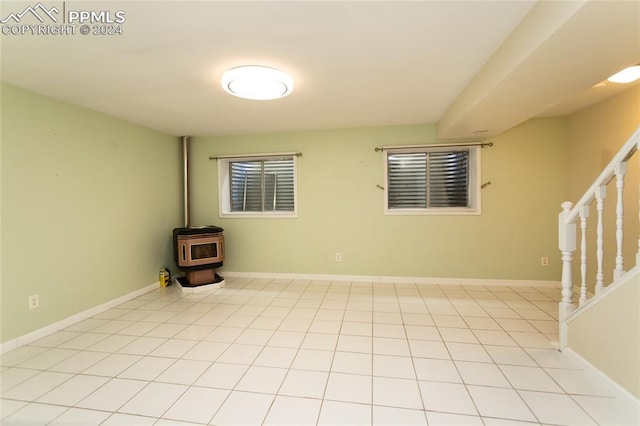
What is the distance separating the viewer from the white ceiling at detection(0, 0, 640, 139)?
56.9 inches

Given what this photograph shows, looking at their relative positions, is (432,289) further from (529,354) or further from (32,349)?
(32,349)

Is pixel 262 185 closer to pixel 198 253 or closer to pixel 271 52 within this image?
pixel 198 253

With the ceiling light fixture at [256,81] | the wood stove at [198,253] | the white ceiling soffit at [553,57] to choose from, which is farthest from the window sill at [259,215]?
the white ceiling soffit at [553,57]

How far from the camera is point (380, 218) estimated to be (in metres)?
3.94

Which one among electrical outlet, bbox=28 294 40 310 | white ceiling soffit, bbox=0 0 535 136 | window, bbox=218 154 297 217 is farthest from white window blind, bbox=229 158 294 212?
electrical outlet, bbox=28 294 40 310

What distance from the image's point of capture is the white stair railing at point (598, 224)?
167 cm

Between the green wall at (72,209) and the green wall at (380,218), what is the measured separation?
0.94m

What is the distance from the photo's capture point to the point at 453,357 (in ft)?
6.73

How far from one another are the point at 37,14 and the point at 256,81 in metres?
1.23

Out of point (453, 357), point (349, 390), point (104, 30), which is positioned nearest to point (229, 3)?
point (104, 30)

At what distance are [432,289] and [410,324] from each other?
1174 millimetres

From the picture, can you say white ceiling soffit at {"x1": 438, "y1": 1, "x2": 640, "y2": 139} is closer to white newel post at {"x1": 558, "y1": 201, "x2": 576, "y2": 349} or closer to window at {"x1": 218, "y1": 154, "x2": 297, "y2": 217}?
white newel post at {"x1": 558, "y1": 201, "x2": 576, "y2": 349}

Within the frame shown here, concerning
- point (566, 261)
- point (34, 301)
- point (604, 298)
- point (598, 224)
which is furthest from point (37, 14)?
point (566, 261)

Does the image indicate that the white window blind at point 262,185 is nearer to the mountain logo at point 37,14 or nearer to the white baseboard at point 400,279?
the white baseboard at point 400,279
